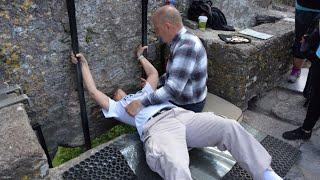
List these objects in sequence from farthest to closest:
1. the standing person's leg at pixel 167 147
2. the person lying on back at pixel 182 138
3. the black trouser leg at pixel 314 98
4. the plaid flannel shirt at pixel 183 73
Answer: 1. the black trouser leg at pixel 314 98
2. the plaid flannel shirt at pixel 183 73
3. the person lying on back at pixel 182 138
4. the standing person's leg at pixel 167 147

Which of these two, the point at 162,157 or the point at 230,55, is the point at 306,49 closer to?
the point at 230,55

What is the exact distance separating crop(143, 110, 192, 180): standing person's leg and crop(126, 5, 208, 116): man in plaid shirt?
24 centimetres

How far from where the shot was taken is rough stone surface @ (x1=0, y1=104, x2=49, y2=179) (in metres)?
1.88

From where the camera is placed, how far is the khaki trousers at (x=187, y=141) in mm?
2596

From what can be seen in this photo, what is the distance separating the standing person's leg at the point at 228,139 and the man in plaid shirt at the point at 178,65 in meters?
0.24

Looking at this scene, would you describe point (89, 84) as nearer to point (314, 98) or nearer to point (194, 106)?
point (194, 106)

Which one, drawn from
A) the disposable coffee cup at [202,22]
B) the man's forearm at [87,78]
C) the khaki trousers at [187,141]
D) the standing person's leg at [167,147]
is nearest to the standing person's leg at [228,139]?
the khaki trousers at [187,141]

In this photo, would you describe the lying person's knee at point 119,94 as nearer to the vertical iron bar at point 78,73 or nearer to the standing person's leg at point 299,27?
the vertical iron bar at point 78,73

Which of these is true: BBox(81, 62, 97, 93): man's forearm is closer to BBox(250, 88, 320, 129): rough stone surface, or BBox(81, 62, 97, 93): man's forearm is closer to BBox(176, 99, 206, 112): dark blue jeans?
BBox(176, 99, 206, 112): dark blue jeans

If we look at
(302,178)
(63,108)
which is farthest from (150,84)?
(302,178)

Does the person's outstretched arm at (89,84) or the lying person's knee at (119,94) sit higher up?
the person's outstretched arm at (89,84)

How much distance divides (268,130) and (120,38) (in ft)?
6.85

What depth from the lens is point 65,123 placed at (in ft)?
11.9

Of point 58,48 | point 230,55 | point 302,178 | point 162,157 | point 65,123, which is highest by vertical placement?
point 58,48
